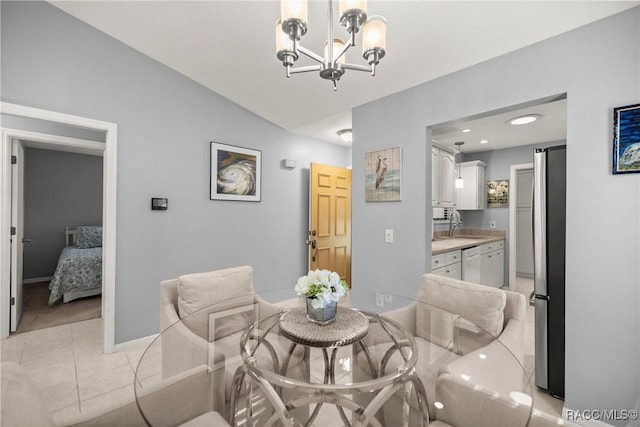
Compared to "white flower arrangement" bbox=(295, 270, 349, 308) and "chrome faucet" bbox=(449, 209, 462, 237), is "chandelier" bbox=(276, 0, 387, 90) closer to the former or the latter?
"white flower arrangement" bbox=(295, 270, 349, 308)

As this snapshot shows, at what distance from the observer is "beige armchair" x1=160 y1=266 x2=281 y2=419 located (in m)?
1.22

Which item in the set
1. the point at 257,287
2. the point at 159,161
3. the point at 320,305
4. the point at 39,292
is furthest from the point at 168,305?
the point at 39,292

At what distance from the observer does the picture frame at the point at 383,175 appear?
273cm

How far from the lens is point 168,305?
6.01ft

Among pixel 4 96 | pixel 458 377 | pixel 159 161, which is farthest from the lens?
pixel 159 161

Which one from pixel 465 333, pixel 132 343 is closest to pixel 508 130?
pixel 465 333

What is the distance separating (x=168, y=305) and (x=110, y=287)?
3.77 ft

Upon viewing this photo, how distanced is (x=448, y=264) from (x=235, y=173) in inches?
106

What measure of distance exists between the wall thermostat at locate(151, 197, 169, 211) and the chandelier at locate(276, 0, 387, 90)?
2.10m

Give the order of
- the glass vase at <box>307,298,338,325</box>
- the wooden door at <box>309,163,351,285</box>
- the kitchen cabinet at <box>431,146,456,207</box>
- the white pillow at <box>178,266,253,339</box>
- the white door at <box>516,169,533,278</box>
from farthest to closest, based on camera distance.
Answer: the white door at <box>516,169,533,278</box>, the wooden door at <box>309,163,351,285</box>, the kitchen cabinet at <box>431,146,456,207</box>, the white pillow at <box>178,266,253,339</box>, the glass vase at <box>307,298,338,325</box>

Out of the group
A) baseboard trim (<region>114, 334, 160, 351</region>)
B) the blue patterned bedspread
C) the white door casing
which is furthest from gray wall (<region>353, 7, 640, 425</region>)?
the blue patterned bedspread

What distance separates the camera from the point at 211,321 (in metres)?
1.64

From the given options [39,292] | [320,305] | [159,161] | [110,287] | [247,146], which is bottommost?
[39,292]

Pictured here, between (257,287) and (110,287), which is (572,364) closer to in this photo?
(257,287)
